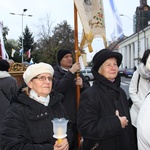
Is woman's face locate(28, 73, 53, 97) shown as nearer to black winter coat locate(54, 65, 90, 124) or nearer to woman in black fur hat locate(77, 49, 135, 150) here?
woman in black fur hat locate(77, 49, 135, 150)

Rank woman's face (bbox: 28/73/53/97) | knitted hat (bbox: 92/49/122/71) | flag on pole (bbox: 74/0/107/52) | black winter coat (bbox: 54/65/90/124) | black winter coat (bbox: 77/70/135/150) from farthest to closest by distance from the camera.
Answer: black winter coat (bbox: 54/65/90/124), flag on pole (bbox: 74/0/107/52), knitted hat (bbox: 92/49/122/71), black winter coat (bbox: 77/70/135/150), woman's face (bbox: 28/73/53/97)

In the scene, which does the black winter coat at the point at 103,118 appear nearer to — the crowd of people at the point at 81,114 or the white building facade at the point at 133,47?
the crowd of people at the point at 81,114

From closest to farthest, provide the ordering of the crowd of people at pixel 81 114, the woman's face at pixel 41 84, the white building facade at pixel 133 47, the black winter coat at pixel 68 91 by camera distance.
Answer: the crowd of people at pixel 81 114
the woman's face at pixel 41 84
the black winter coat at pixel 68 91
the white building facade at pixel 133 47

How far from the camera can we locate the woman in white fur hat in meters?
2.29

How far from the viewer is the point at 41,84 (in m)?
2.57

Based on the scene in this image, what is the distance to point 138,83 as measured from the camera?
13.1 feet

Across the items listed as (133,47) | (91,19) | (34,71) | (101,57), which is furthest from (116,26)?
(133,47)

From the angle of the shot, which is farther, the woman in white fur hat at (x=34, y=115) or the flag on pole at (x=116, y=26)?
the flag on pole at (x=116, y=26)

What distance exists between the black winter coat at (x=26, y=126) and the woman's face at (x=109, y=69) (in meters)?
0.79

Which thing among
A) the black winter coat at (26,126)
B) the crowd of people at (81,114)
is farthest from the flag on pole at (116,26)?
the black winter coat at (26,126)

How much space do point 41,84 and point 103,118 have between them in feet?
2.41

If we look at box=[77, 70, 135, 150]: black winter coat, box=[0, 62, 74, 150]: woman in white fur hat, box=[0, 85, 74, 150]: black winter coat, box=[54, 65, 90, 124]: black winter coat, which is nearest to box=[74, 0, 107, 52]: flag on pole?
box=[54, 65, 90, 124]: black winter coat

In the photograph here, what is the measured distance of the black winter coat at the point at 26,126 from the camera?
7.51ft

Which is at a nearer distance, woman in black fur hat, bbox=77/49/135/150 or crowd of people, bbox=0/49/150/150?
crowd of people, bbox=0/49/150/150
